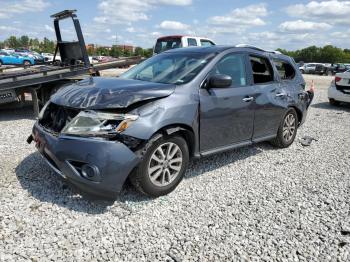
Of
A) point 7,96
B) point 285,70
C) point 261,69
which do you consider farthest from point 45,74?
point 285,70

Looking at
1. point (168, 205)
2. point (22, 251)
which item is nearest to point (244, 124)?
point (168, 205)

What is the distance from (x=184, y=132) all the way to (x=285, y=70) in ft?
9.92

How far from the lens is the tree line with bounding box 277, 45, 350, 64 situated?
85312 millimetres

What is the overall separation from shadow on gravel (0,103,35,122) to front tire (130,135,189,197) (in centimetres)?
551

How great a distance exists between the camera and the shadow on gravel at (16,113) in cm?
847

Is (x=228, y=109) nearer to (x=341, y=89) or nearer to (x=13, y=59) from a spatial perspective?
(x=341, y=89)

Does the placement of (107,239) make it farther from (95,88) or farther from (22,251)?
(95,88)

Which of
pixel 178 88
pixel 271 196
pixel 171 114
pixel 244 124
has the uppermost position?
Answer: pixel 178 88

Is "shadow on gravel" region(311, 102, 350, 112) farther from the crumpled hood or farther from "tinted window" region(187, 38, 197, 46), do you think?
the crumpled hood

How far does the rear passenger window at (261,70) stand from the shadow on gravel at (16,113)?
557cm

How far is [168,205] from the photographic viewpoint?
12.4ft

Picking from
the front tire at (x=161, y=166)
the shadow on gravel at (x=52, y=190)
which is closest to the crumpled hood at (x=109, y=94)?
the front tire at (x=161, y=166)

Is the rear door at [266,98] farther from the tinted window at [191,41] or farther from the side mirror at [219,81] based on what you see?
the tinted window at [191,41]

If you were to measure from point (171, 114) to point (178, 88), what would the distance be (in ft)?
1.25
